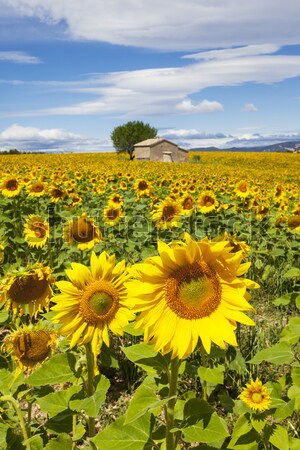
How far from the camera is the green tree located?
6725 centimetres

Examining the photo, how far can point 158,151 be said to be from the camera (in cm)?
5103

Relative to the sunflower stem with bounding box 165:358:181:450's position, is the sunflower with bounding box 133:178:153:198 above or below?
above

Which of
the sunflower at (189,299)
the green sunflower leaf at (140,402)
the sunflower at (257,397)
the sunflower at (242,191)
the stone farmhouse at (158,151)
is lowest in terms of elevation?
the sunflower at (257,397)

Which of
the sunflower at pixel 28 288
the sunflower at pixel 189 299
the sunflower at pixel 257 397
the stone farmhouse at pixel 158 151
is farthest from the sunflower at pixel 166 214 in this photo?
the stone farmhouse at pixel 158 151

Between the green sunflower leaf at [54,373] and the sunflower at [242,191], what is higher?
the sunflower at [242,191]

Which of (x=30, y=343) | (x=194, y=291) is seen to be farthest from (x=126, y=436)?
(x=30, y=343)

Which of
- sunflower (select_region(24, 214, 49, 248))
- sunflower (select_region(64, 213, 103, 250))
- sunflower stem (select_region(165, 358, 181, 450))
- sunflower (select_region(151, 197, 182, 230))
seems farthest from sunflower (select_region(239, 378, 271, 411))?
sunflower (select_region(151, 197, 182, 230))

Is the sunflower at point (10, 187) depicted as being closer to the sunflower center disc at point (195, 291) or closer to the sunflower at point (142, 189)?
the sunflower at point (142, 189)

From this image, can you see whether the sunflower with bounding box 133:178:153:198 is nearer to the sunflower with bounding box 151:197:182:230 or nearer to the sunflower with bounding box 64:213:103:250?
the sunflower with bounding box 151:197:182:230

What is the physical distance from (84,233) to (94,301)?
2.78 m

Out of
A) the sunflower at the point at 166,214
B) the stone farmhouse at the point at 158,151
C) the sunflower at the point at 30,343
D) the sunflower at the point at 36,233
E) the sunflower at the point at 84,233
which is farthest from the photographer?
the stone farmhouse at the point at 158,151

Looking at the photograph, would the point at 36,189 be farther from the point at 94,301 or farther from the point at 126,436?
the point at 126,436

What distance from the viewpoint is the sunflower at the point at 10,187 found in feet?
24.2

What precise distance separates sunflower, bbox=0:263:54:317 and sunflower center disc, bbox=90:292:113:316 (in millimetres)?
456
